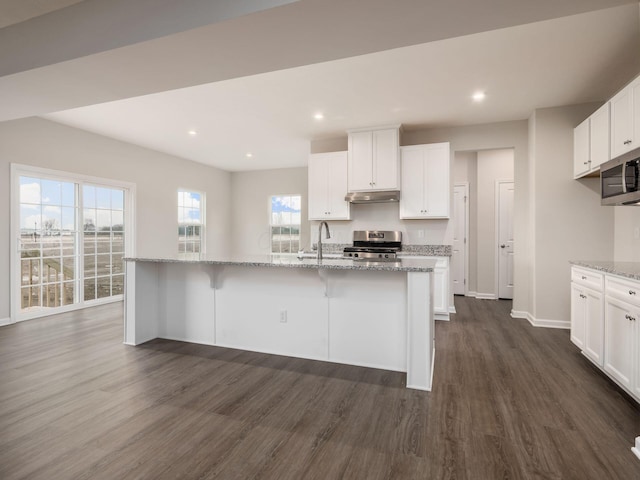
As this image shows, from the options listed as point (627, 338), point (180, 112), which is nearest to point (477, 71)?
point (627, 338)

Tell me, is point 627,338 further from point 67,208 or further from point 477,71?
point 67,208

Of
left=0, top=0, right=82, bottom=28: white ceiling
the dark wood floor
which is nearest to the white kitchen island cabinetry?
the dark wood floor

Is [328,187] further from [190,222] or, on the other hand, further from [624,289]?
[624,289]

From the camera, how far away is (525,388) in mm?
2500

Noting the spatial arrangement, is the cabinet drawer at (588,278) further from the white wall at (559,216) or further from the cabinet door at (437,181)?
the cabinet door at (437,181)

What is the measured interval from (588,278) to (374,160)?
2929mm

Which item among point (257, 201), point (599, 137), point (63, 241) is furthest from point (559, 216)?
point (63, 241)

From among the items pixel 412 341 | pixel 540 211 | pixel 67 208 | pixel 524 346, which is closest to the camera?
pixel 412 341

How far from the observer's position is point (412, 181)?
4871 mm

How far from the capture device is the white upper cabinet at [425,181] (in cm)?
471

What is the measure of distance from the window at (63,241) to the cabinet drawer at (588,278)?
5.53m

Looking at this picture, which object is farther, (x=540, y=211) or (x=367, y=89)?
(x=540, y=211)

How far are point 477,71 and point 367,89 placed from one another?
3.52ft

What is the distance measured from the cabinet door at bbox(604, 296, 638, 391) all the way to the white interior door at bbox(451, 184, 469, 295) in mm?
3744
